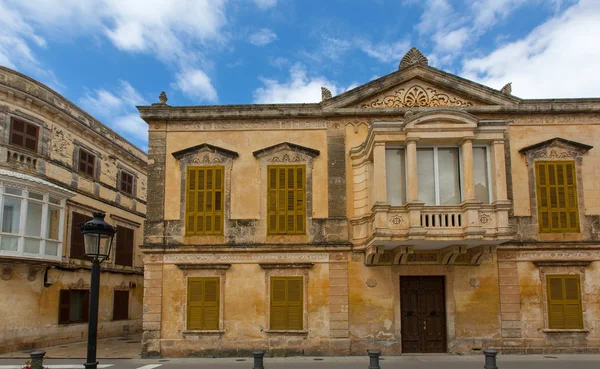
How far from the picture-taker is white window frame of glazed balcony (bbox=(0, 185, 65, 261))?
700 inches

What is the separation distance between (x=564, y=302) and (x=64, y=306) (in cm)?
1853

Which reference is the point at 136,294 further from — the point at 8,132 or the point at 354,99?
the point at 354,99

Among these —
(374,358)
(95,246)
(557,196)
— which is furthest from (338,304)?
(95,246)

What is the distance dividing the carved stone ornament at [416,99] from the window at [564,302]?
20.8 feet

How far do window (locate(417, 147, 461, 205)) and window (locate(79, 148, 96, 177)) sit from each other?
14942 mm

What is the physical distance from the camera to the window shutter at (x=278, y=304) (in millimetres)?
15992

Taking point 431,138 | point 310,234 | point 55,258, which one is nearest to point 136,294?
point 55,258

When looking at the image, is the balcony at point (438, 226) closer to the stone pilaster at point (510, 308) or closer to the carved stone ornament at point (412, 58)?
the stone pilaster at point (510, 308)

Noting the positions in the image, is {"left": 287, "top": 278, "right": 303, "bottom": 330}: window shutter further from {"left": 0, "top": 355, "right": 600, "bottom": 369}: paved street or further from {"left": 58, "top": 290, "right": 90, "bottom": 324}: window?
{"left": 58, "top": 290, "right": 90, "bottom": 324}: window

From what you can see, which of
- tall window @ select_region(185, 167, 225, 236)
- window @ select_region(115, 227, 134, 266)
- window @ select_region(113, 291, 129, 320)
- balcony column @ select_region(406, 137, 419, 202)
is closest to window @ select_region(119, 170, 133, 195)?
window @ select_region(115, 227, 134, 266)

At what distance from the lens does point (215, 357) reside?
15797 mm

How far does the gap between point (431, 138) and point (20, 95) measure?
48.8ft

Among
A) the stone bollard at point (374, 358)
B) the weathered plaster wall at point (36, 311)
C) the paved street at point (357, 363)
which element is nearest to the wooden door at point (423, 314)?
the paved street at point (357, 363)

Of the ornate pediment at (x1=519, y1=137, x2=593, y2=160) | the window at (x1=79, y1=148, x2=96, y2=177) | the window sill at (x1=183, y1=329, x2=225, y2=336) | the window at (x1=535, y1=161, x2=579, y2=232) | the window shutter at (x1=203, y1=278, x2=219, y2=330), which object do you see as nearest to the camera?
the window sill at (x1=183, y1=329, x2=225, y2=336)
